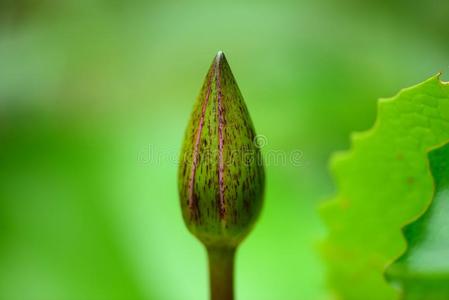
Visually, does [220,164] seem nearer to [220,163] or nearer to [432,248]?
[220,163]

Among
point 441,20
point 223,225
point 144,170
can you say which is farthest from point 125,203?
point 441,20

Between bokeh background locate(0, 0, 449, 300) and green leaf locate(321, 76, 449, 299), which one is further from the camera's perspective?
bokeh background locate(0, 0, 449, 300)

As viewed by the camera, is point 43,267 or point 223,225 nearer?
point 223,225

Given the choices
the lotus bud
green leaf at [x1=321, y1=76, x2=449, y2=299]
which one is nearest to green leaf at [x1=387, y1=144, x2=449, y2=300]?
green leaf at [x1=321, y1=76, x2=449, y2=299]

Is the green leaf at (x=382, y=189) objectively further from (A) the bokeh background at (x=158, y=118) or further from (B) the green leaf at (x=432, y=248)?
(A) the bokeh background at (x=158, y=118)

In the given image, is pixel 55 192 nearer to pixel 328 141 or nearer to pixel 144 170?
pixel 144 170

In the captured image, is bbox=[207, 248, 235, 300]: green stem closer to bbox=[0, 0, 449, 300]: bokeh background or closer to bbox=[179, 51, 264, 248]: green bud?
bbox=[179, 51, 264, 248]: green bud
